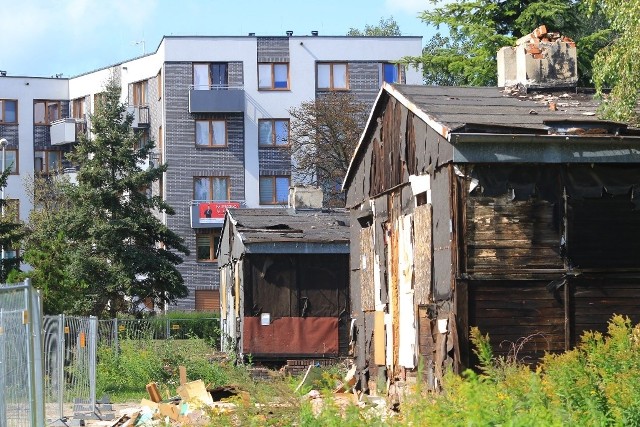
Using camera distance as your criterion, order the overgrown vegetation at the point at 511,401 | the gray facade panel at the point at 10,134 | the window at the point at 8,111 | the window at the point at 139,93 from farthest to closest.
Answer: the gray facade panel at the point at 10,134, the window at the point at 8,111, the window at the point at 139,93, the overgrown vegetation at the point at 511,401

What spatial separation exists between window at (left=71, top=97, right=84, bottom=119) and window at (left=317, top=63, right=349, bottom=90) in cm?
1775

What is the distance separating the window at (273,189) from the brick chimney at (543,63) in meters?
43.1

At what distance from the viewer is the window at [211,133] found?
6512 cm

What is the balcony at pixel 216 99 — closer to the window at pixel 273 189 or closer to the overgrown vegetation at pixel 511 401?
the window at pixel 273 189

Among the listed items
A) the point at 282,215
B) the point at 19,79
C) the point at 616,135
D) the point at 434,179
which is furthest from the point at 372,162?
the point at 19,79

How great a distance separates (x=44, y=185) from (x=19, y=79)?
32.4ft

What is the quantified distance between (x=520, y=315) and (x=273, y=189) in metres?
47.6

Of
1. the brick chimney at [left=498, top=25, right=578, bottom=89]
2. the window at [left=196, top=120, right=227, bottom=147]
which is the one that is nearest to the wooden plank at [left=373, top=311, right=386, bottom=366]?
the brick chimney at [left=498, top=25, right=578, bottom=89]

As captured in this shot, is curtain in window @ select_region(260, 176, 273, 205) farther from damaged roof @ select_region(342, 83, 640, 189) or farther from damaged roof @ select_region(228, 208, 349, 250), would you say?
damaged roof @ select_region(342, 83, 640, 189)

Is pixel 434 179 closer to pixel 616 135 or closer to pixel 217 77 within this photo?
pixel 616 135

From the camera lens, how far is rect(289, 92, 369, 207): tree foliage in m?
62.7

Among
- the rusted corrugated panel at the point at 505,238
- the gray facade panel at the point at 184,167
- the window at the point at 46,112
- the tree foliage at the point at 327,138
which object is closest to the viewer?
the rusted corrugated panel at the point at 505,238


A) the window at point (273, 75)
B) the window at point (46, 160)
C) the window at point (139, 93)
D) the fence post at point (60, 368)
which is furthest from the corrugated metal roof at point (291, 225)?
the window at point (46, 160)

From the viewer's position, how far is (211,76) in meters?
64.6
